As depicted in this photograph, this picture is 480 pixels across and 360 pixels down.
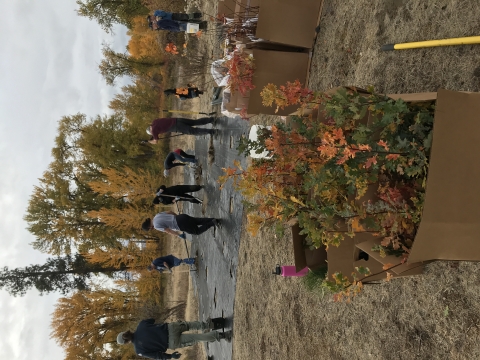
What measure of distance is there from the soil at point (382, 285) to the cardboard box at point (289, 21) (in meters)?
0.17

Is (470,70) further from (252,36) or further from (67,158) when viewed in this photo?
(67,158)

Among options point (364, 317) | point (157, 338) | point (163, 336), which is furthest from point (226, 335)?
point (364, 317)

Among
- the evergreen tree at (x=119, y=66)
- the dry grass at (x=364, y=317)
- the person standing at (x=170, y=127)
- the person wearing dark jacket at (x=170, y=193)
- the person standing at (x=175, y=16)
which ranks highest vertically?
→ the evergreen tree at (x=119, y=66)

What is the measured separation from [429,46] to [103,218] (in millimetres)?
14157

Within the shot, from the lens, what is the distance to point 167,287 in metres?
14.8

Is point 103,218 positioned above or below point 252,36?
below

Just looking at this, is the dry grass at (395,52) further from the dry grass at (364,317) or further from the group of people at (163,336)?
the group of people at (163,336)

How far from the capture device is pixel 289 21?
14.3 ft

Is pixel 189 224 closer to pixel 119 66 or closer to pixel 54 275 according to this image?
pixel 119 66

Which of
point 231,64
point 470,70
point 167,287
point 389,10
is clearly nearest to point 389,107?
point 470,70

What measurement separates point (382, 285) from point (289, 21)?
3307 mm

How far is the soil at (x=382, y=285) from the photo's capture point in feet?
7.89

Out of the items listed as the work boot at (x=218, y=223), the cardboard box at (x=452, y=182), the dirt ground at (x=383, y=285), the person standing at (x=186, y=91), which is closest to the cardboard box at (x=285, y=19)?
the dirt ground at (x=383, y=285)

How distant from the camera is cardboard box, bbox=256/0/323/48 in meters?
4.17
